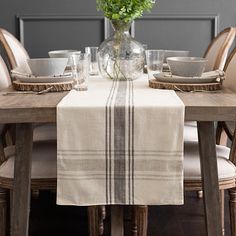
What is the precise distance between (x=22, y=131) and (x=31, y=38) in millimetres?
2024

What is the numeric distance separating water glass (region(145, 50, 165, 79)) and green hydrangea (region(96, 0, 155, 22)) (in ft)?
0.75

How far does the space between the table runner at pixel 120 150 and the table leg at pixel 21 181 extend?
0.46ft

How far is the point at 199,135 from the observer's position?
139 cm

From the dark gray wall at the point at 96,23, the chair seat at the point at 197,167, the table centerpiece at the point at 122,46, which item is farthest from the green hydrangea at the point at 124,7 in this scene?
the dark gray wall at the point at 96,23

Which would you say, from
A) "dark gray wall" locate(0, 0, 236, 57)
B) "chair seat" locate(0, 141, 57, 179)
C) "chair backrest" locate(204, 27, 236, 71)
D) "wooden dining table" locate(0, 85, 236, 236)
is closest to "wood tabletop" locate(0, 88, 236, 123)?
"wooden dining table" locate(0, 85, 236, 236)

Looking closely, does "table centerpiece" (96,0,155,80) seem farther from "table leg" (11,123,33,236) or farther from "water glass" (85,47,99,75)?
"table leg" (11,123,33,236)

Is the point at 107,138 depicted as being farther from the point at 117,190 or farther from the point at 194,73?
the point at 194,73

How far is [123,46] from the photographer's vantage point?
193 cm

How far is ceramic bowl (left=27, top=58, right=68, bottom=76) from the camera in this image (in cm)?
161

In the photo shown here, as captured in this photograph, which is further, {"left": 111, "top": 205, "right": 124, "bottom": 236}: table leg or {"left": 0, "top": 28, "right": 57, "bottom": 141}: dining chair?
{"left": 0, "top": 28, "right": 57, "bottom": 141}: dining chair

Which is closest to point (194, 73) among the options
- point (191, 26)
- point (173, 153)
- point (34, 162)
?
point (173, 153)

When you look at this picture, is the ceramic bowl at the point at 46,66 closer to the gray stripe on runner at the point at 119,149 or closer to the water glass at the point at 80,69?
the water glass at the point at 80,69

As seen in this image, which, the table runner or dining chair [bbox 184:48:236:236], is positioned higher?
the table runner

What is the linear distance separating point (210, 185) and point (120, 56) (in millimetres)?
728
